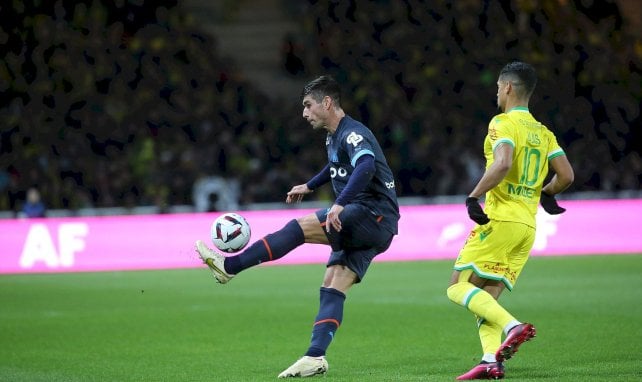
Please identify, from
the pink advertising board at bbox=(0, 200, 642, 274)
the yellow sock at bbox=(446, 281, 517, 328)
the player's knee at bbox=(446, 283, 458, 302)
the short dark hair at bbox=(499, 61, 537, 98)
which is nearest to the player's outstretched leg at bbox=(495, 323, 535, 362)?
the yellow sock at bbox=(446, 281, 517, 328)

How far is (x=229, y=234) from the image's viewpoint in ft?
23.1

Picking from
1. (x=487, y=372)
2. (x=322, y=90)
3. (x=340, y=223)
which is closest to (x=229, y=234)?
(x=340, y=223)

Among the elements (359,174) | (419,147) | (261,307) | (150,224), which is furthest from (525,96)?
(419,147)

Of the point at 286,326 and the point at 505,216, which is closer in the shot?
the point at 505,216

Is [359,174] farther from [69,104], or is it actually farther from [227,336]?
[69,104]

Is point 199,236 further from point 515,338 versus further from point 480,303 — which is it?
point 515,338

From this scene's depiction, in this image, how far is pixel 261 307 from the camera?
1238cm

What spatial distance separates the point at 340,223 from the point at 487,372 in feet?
4.35

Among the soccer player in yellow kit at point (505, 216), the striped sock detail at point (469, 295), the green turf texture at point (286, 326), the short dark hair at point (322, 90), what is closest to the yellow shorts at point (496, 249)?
the soccer player in yellow kit at point (505, 216)

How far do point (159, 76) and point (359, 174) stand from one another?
608 inches

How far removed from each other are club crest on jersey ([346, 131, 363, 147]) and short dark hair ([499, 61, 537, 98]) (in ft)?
3.37

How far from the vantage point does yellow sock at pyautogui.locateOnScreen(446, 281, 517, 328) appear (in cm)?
660

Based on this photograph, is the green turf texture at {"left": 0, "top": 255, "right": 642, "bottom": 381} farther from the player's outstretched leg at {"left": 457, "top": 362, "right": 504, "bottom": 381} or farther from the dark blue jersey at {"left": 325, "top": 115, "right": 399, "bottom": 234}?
the dark blue jersey at {"left": 325, "top": 115, "right": 399, "bottom": 234}

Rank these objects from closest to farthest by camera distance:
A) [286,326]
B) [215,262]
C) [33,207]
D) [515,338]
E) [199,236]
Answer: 1. [515,338]
2. [215,262]
3. [286,326]
4. [199,236]
5. [33,207]
